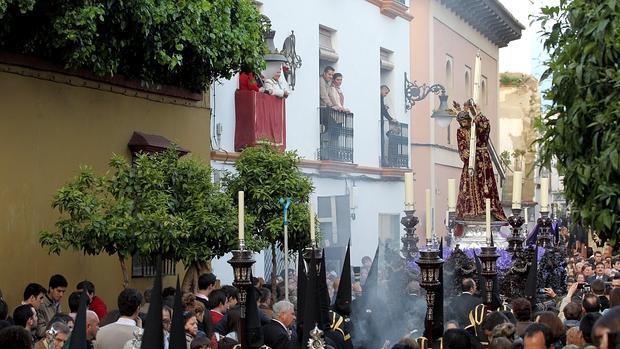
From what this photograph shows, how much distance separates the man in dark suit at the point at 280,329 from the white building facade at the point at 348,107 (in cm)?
957

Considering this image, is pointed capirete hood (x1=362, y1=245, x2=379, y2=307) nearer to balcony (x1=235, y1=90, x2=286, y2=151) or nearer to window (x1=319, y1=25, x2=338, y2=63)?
balcony (x1=235, y1=90, x2=286, y2=151)

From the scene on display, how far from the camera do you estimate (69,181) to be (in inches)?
633

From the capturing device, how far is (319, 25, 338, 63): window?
2653 cm

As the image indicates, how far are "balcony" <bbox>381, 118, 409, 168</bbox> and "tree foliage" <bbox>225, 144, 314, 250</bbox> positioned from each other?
12.5 metres

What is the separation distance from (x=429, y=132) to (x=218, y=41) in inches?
684

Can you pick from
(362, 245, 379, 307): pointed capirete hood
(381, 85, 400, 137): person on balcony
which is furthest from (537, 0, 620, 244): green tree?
(381, 85, 400, 137): person on balcony

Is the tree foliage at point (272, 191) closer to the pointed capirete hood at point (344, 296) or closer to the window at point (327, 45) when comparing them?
the pointed capirete hood at point (344, 296)

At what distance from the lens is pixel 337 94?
2694cm

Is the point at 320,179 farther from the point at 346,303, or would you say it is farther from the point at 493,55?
the point at 493,55

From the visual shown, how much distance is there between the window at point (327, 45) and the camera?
2653cm

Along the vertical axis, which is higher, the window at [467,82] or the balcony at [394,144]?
the window at [467,82]

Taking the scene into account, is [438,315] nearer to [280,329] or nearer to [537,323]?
[280,329]

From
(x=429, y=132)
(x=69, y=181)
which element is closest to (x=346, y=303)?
(x=69, y=181)

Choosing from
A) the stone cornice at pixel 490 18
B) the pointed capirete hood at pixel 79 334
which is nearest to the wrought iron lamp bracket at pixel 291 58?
the stone cornice at pixel 490 18
